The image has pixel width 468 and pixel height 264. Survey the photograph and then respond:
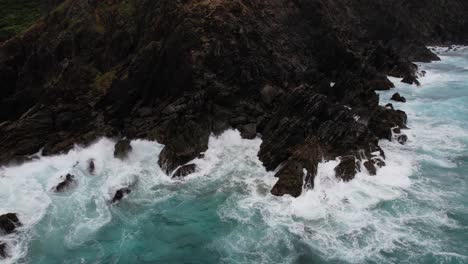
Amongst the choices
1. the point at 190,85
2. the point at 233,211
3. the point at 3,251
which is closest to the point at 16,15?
the point at 190,85

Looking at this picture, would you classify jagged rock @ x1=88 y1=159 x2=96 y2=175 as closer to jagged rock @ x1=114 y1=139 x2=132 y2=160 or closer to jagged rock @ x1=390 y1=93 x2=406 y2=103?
jagged rock @ x1=114 y1=139 x2=132 y2=160

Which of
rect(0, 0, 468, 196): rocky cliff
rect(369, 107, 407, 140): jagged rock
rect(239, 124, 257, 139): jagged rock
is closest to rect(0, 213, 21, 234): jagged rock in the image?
rect(0, 0, 468, 196): rocky cliff

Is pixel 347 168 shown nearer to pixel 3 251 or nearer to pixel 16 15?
pixel 3 251

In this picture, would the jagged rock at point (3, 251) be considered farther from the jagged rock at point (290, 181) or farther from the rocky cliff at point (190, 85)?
the jagged rock at point (290, 181)

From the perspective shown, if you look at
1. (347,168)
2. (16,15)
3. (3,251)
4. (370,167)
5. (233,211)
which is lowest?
(370,167)

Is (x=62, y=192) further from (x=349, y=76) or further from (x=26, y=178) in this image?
(x=349, y=76)

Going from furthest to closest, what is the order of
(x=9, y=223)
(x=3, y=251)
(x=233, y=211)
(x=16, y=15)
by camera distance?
(x=16, y=15) < (x=233, y=211) < (x=9, y=223) < (x=3, y=251)

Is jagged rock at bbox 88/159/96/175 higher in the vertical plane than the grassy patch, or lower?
lower
